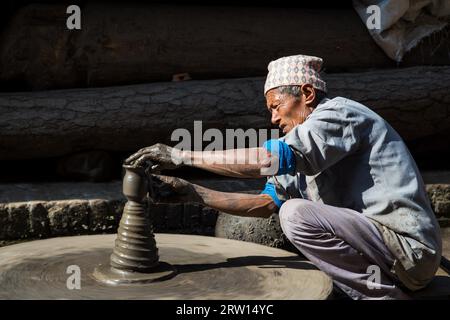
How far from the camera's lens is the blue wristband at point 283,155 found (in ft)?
9.55

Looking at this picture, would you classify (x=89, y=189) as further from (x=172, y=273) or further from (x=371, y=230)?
(x=371, y=230)

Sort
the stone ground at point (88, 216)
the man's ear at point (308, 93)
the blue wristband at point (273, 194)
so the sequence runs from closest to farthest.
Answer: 1. the man's ear at point (308, 93)
2. the blue wristband at point (273, 194)
3. the stone ground at point (88, 216)

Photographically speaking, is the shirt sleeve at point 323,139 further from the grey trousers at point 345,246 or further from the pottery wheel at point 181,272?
the pottery wheel at point 181,272

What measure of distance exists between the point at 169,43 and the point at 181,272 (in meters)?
2.41

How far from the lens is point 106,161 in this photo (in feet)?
16.5

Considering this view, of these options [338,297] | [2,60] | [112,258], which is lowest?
[338,297]

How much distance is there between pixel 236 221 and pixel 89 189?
3.87 feet

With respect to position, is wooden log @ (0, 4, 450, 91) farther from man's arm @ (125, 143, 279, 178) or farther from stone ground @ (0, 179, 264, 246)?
man's arm @ (125, 143, 279, 178)

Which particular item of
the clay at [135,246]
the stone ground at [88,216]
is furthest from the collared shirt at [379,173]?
the stone ground at [88,216]

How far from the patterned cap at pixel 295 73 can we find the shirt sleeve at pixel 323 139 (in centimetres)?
21

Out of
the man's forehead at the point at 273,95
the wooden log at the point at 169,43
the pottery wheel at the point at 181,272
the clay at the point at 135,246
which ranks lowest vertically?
the pottery wheel at the point at 181,272

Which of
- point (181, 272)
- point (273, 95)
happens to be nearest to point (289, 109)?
point (273, 95)

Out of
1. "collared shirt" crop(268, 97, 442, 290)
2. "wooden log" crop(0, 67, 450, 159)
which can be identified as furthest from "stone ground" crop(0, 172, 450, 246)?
"collared shirt" crop(268, 97, 442, 290)

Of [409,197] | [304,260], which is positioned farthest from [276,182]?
[409,197]
